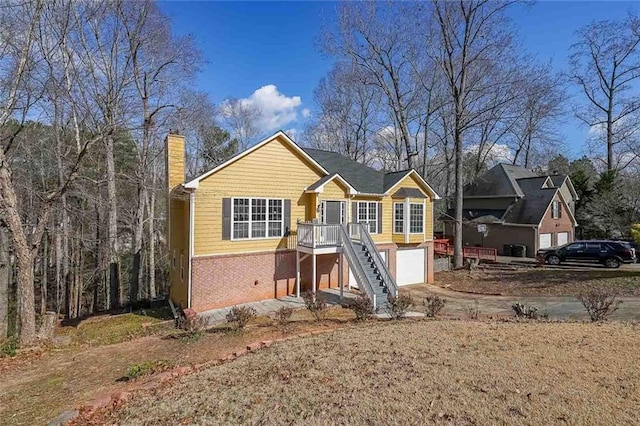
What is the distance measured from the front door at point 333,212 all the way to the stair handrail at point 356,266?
0.77 meters

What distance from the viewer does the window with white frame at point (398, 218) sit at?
18450mm

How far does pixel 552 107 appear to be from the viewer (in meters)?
31.0

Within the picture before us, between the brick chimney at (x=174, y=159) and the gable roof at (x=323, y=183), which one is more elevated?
the brick chimney at (x=174, y=159)

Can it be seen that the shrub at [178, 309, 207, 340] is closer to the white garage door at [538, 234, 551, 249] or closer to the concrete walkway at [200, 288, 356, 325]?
the concrete walkway at [200, 288, 356, 325]

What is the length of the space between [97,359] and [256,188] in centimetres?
773

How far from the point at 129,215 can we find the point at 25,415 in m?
Answer: 17.6

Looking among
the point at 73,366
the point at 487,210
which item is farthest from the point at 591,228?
the point at 73,366

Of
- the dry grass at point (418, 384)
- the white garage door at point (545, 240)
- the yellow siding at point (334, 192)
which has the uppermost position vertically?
the yellow siding at point (334, 192)

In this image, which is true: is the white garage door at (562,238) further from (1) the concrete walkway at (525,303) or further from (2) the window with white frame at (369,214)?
(2) the window with white frame at (369,214)

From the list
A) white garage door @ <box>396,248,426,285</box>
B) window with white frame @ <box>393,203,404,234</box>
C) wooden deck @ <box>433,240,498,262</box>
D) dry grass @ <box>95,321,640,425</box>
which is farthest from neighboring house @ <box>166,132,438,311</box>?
wooden deck @ <box>433,240,498,262</box>

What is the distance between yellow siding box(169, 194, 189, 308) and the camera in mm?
13641

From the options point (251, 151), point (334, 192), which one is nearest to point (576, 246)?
point (334, 192)

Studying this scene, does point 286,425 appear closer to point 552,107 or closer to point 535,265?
point 535,265

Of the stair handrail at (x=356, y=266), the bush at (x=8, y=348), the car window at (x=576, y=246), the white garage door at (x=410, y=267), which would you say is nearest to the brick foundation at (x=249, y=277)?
the stair handrail at (x=356, y=266)
